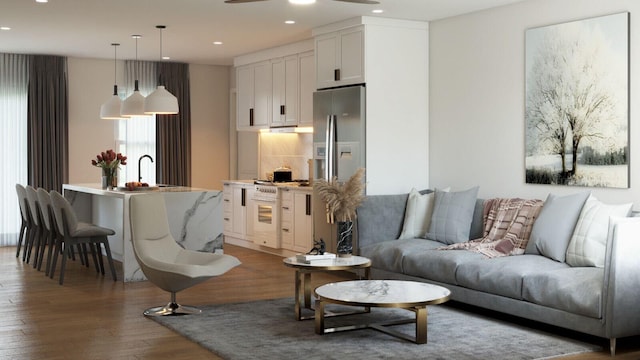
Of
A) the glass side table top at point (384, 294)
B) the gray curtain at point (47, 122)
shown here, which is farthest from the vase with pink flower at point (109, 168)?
the glass side table top at point (384, 294)

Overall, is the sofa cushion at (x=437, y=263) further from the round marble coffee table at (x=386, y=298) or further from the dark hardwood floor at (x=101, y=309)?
the dark hardwood floor at (x=101, y=309)

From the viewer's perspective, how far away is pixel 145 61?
38.2 feet

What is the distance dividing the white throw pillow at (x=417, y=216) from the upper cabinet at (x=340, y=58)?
1.31 meters

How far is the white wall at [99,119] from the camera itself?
11266mm

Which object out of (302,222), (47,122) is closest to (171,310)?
(302,222)

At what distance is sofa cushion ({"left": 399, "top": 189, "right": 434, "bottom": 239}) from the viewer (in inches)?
297

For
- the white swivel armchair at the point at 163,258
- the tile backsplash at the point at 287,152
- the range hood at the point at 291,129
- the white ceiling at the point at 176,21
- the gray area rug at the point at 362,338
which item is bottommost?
the gray area rug at the point at 362,338

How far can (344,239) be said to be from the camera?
618 centimetres

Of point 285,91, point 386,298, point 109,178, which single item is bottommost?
point 386,298

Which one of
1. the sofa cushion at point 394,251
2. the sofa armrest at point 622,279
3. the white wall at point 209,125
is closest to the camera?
the sofa armrest at point 622,279

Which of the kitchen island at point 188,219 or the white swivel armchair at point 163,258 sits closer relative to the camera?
the white swivel armchair at point 163,258

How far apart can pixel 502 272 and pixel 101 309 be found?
318cm

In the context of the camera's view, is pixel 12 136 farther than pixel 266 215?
Yes

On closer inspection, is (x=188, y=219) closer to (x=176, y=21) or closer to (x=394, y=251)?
(x=176, y=21)
